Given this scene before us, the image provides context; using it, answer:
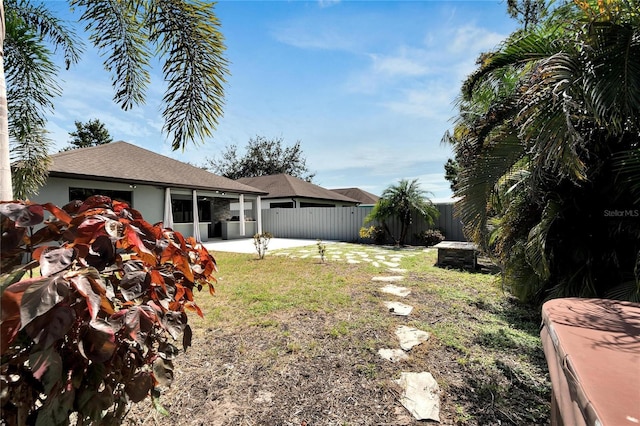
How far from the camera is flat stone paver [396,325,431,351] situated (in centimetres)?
316

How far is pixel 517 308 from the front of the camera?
14.8 ft

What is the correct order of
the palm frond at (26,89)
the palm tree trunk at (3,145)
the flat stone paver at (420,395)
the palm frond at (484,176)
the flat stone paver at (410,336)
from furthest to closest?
the palm frond at (26,89) < the palm frond at (484,176) < the flat stone paver at (410,336) < the flat stone paver at (420,395) < the palm tree trunk at (3,145)

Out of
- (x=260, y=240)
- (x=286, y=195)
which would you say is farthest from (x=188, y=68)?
(x=286, y=195)

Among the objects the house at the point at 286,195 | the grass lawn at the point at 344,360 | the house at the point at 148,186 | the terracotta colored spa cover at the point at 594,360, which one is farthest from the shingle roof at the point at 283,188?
the terracotta colored spa cover at the point at 594,360

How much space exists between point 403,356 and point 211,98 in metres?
3.66

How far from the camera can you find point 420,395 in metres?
→ 2.33

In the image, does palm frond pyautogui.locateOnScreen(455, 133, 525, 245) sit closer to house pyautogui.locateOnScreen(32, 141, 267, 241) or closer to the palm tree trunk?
the palm tree trunk

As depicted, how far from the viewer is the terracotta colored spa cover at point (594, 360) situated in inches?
35.0

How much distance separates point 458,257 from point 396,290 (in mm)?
3170

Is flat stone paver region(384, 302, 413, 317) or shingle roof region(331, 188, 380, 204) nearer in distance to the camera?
flat stone paver region(384, 302, 413, 317)

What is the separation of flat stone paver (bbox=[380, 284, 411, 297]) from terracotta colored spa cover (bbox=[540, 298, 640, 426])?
10.7ft

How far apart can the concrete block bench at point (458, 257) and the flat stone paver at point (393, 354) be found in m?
5.29

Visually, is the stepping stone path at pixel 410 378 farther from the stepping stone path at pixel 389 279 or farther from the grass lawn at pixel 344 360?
the stepping stone path at pixel 389 279

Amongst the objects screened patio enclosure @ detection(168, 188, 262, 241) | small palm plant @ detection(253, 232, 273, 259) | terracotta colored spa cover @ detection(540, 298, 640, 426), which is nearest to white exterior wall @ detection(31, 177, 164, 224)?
screened patio enclosure @ detection(168, 188, 262, 241)
